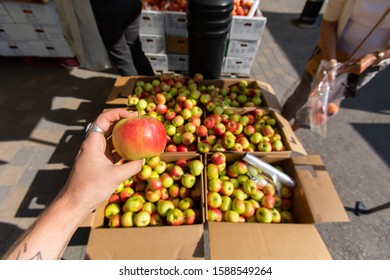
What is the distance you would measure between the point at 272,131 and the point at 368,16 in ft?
3.81

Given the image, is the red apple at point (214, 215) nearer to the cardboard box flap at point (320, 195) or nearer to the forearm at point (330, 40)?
the cardboard box flap at point (320, 195)

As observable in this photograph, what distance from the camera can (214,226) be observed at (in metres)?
1.40

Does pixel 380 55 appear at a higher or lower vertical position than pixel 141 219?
higher

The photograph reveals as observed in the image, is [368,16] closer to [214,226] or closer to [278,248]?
[278,248]

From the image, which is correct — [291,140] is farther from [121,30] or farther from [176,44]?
[176,44]

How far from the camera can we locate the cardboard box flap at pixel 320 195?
1413mm

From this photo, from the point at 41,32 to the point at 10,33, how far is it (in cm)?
55

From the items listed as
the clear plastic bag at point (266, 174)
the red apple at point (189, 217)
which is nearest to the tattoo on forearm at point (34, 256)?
the red apple at point (189, 217)

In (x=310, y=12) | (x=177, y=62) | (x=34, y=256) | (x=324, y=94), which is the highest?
(x=324, y=94)

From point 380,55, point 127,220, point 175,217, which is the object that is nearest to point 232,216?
point 175,217

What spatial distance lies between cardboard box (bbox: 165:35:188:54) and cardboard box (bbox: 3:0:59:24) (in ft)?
6.15

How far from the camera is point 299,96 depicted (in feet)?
8.11

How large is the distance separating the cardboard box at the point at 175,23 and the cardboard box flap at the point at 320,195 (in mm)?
2786

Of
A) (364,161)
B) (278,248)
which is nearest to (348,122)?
(364,161)
